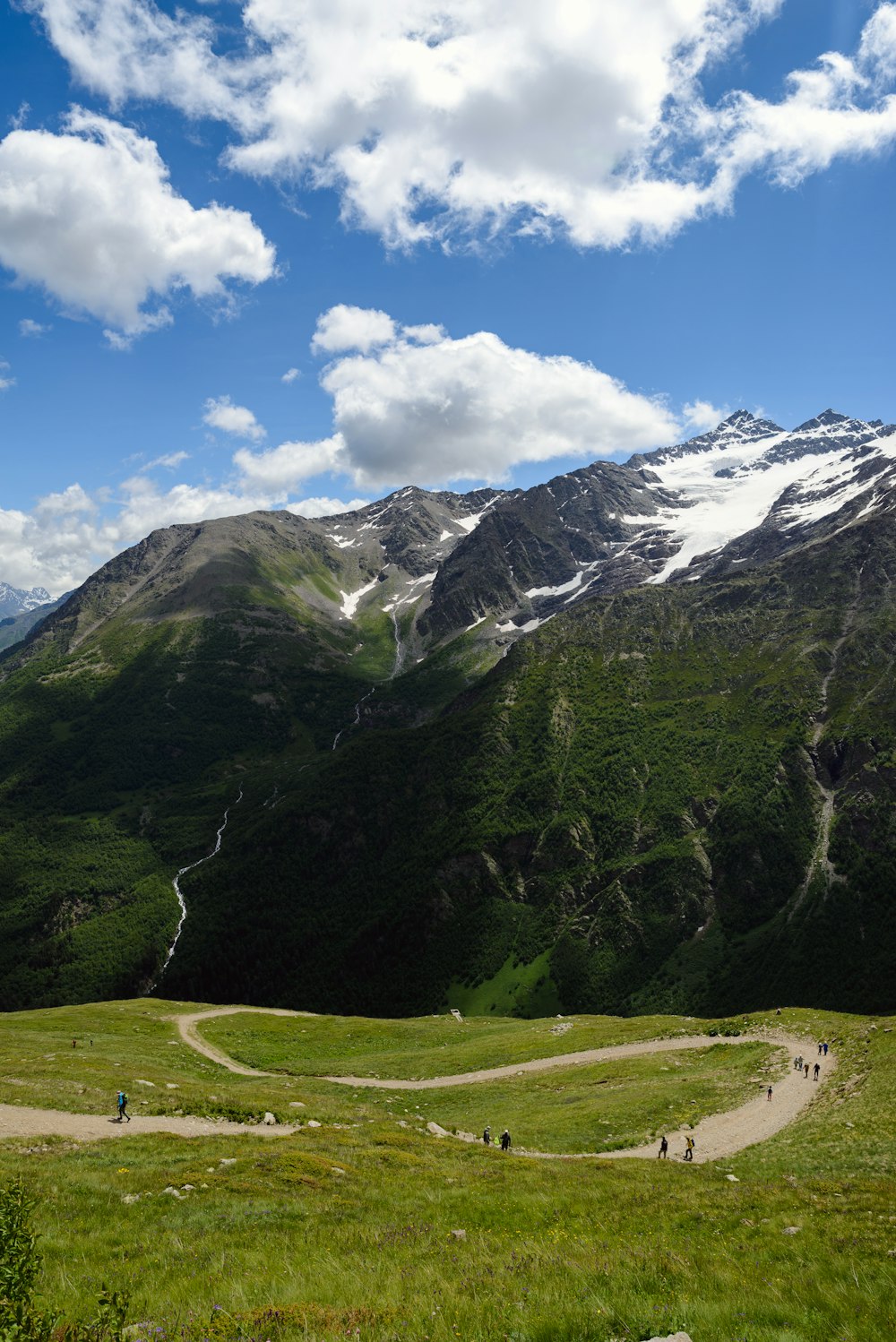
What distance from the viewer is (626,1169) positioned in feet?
86.9

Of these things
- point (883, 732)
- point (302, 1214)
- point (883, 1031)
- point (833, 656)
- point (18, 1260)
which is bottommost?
point (883, 1031)

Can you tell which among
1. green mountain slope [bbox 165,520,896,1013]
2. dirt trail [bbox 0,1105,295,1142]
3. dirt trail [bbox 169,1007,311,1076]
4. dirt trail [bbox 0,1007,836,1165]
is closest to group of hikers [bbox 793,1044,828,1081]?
dirt trail [bbox 0,1007,836,1165]

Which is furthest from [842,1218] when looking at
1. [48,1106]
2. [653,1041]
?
[653,1041]

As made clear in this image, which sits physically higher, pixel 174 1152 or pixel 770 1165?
pixel 174 1152

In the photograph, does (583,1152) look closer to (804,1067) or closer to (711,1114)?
(711,1114)

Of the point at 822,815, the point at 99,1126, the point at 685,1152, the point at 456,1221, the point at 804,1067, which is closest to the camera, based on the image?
the point at 456,1221

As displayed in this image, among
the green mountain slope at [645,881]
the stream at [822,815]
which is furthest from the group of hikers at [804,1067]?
the stream at [822,815]

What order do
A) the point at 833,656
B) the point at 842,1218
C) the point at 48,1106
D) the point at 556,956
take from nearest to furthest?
the point at 842,1218 < the point at 48,1106 < the point at 556,956 < the point at 833,656

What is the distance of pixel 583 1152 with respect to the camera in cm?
3647

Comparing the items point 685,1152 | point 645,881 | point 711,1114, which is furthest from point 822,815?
point 685,1152

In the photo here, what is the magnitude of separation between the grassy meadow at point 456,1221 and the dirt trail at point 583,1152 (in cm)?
174

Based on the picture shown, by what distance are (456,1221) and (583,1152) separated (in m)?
24.1

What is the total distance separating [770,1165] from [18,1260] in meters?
32.0

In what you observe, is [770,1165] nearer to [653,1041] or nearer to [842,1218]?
[842,1218]
